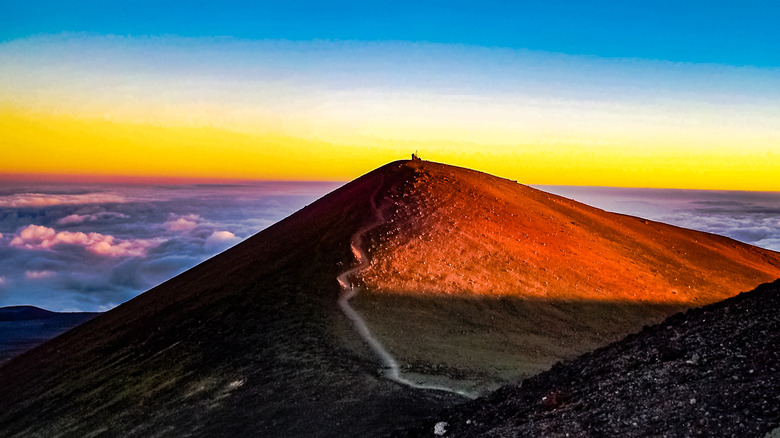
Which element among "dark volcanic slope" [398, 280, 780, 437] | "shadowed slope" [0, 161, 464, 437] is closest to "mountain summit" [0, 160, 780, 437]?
"shadowed slope" [0, 161, 464, 437]

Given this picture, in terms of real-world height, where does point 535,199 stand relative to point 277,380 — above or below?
above

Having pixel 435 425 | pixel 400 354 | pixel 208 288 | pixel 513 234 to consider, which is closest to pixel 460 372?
pixel 400 354

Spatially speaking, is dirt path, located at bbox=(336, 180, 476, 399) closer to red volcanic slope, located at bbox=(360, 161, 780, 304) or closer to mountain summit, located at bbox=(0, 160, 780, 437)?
mountain summit, located at bbox=(0, 160, 780, 437)

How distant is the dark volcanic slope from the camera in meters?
8.45

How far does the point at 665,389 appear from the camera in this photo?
9562mm

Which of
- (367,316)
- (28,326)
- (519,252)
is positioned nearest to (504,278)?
(519,252)

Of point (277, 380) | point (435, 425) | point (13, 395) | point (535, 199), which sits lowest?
point (13, 395)

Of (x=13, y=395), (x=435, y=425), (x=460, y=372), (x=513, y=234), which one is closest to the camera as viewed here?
(x=435, y=425)

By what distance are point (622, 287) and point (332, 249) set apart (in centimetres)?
1278

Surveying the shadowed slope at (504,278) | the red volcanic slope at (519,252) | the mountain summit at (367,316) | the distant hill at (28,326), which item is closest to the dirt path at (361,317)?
the mountain summit at (367,316)

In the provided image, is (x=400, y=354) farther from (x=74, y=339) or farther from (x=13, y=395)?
(x=74, y=339)

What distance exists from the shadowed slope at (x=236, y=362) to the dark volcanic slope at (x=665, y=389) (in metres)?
3.88

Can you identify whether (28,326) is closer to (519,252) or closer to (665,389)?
(519,252)

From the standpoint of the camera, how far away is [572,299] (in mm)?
26234
